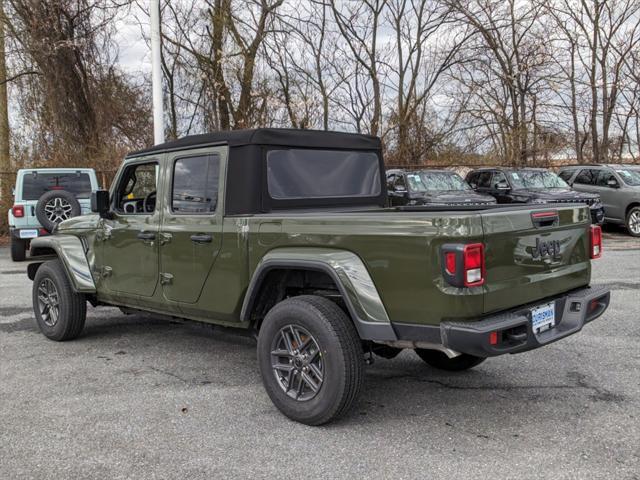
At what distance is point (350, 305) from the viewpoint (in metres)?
3.55

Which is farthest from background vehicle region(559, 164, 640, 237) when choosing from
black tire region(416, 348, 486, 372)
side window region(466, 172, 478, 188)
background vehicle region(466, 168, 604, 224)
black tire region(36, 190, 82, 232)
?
black tire region(36, 190, 82, 232)

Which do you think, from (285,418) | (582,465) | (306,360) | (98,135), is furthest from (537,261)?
(98,135)

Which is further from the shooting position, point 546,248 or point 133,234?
point 133,234

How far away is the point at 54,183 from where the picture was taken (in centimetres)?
1170

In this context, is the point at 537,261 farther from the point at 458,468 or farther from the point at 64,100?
the point at 64,100

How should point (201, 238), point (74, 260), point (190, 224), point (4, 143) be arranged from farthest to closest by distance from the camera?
1. point (4, 143)
2. point (74, 260)
3. point (190, 224)
4. point (201, 238)

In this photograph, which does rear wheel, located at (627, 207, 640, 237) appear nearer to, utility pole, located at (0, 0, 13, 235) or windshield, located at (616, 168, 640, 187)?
windshield, located at (616, 168, 640, 187)

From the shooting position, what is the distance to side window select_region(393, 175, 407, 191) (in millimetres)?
14005

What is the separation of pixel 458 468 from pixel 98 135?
18375 millimetres

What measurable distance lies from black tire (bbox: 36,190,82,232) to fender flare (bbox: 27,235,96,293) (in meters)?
4.08

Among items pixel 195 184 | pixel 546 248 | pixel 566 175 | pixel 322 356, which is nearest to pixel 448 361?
pixel 546 248

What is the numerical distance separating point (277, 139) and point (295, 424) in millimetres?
1979

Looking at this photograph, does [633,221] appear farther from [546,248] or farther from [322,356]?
[322,356]

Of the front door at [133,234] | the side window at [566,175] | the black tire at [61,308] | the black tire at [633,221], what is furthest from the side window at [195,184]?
the side window at [566,175]
